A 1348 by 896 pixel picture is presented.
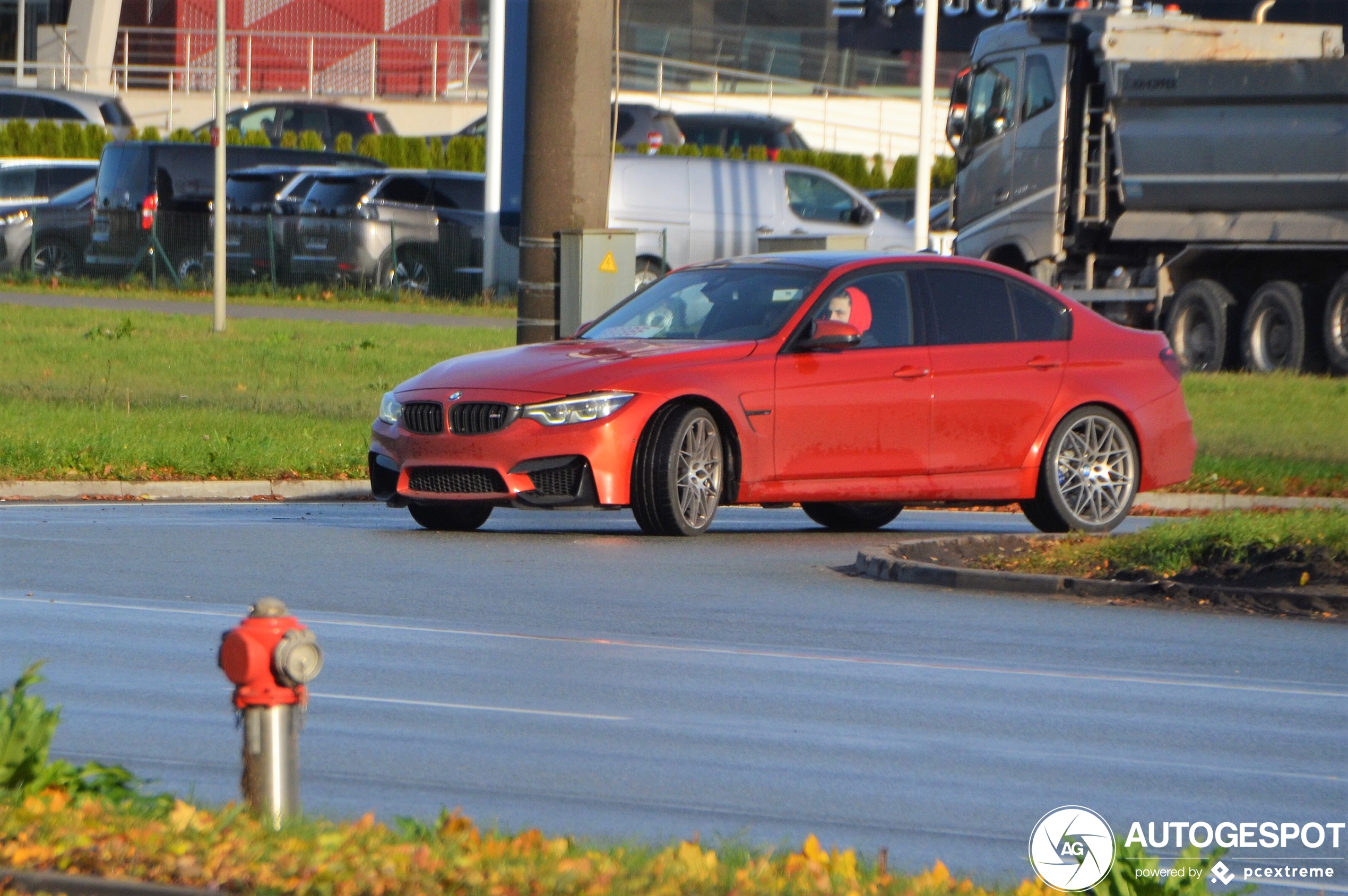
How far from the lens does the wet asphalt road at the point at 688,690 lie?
19.3 ft

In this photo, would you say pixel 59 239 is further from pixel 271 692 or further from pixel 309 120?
pixel 271 692

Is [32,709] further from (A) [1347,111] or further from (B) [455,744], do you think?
(A) [1347,111]

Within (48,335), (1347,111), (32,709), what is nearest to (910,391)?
(32,709)

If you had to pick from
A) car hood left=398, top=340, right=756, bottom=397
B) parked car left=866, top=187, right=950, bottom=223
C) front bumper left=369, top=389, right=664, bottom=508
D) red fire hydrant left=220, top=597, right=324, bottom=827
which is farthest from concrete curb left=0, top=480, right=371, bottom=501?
parked car left=866, top=187, right=950, bottom=223

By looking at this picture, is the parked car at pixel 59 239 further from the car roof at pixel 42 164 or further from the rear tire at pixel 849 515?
the rear tire at pixel 849 515

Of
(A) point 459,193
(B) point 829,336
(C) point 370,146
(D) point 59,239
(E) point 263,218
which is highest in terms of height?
(C) point 370,146

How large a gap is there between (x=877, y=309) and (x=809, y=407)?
2.89 feet

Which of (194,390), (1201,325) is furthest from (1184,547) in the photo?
(1201,325)

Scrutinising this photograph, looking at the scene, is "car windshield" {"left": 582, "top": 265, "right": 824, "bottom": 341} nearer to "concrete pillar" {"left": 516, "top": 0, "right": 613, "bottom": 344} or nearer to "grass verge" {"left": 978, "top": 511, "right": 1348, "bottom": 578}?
"grass verge" {"left": 978, "top": 511, "right": 1348, "bottom": 578}

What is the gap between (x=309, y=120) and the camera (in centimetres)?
4819

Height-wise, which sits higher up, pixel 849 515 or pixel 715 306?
pixel 715 306

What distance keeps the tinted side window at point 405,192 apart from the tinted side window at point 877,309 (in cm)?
2065

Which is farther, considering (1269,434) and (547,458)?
(1269,434)

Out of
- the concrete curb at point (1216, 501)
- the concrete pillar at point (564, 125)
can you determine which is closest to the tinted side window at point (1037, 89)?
the concrete curb at point (1216, 501)
